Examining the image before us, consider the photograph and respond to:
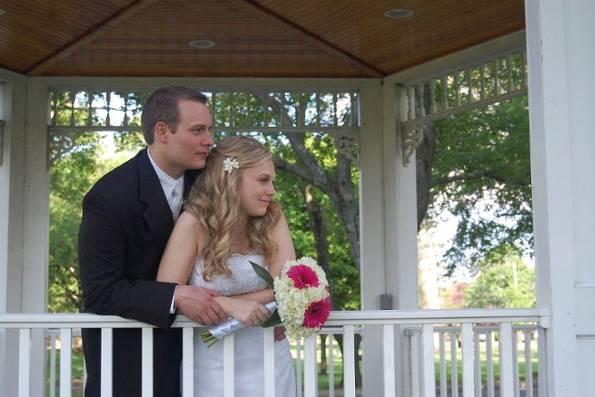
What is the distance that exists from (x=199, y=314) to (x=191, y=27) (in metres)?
3.59

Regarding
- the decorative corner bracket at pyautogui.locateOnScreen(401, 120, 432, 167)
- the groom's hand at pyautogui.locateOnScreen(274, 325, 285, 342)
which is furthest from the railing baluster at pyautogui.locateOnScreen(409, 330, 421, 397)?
the groom's hand at pyautogui.locateOnScreen(274, 325, 285, 342)

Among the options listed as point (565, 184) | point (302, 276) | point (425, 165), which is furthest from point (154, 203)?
point (425, 165)

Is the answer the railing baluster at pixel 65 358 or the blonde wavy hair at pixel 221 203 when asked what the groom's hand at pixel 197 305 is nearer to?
the blonde wavy hair at pixel 221 203

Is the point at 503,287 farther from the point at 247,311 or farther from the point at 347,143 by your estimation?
the point at 247,311

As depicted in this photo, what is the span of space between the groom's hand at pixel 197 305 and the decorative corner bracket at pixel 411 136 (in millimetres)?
4648

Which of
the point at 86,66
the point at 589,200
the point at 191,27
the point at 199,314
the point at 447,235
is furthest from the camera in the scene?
the point at 447,235

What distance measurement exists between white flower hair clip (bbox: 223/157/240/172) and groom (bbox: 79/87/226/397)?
8 centimetres

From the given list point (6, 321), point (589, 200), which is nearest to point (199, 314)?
point (6, 321)

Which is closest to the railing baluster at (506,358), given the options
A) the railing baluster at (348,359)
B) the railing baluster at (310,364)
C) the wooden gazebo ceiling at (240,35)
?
the railing baluster at (348,359)

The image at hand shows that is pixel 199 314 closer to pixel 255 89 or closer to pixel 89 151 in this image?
pixel 255 89

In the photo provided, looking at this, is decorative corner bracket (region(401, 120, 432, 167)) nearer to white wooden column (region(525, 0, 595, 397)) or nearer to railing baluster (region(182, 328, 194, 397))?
white wooden column (region(525, 0, 595, 397))

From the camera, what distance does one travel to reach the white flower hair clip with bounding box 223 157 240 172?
3.36m

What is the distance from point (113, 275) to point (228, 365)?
21.2 inches

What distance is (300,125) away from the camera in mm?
7809
